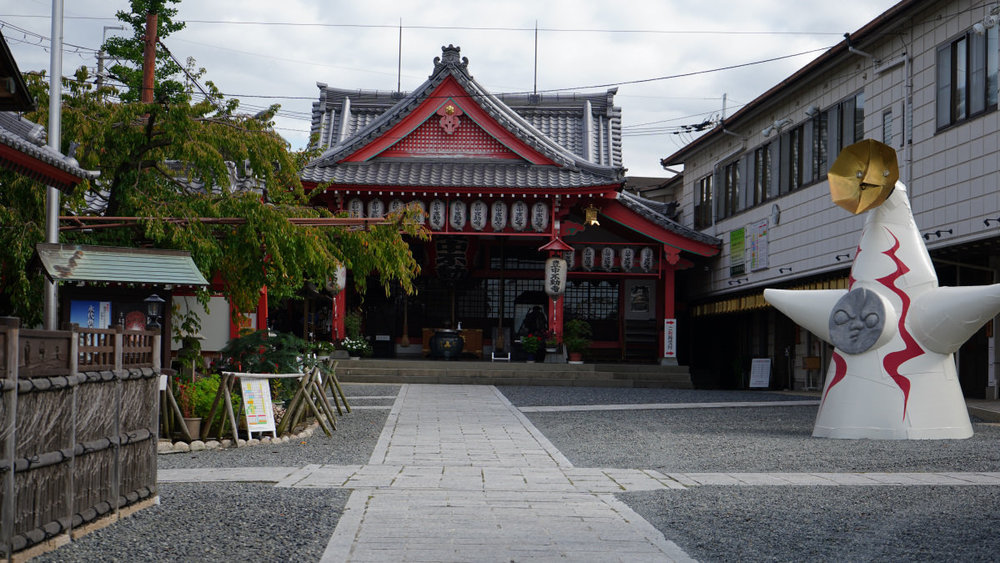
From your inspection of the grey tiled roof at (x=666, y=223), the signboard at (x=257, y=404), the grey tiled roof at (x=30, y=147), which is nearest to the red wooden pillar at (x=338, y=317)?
the grey tiled roof at (x=666, y=223)

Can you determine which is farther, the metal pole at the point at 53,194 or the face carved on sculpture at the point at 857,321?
the face carved on sculpture at the point at 857,321

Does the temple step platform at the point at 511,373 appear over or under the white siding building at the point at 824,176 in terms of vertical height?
under

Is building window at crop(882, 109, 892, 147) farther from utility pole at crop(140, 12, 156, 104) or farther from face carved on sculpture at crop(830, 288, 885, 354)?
utility pole at crop(140, 12, 156, 104)

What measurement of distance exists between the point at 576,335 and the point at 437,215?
4.99 metres

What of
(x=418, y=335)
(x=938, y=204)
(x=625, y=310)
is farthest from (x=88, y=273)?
(x=625, y=310)

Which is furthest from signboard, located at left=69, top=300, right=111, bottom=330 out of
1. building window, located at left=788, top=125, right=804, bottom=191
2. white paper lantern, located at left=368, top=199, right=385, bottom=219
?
building window, located at left=788, top=125, right=804, bottom=191

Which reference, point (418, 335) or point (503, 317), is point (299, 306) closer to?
point (418, 335)

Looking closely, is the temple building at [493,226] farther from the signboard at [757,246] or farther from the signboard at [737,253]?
the signboard at [757,246]

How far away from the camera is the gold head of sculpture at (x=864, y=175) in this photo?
11148 mm

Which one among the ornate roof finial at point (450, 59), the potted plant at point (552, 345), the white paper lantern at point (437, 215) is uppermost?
the ornate roof finial at point (450, 59)

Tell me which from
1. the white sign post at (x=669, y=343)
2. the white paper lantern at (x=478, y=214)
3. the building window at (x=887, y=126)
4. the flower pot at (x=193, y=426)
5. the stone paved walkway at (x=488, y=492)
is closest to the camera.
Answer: the stone paved walkway at (x=488, y=492)

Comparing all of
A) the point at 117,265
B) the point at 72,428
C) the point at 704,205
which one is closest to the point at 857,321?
the point at 117,265

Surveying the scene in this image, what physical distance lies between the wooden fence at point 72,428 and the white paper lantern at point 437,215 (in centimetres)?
1707

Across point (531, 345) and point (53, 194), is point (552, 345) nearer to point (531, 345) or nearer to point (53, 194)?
point (531, 345)
